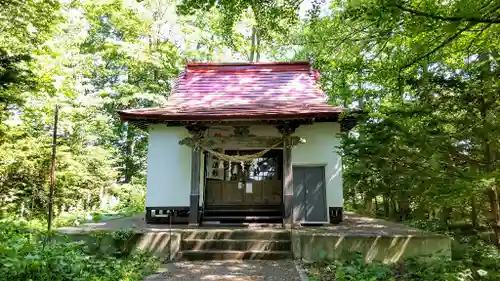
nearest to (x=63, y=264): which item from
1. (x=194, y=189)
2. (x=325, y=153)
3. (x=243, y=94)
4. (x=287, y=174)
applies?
(x=194, y=189)

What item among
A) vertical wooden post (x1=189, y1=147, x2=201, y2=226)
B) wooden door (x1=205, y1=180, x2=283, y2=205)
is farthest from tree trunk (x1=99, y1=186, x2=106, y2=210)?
vertical wooden post (x1=189, y1=147, x2=201, y2=226)

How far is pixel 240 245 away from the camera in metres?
7.26

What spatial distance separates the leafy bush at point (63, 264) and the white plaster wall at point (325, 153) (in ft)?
16.0

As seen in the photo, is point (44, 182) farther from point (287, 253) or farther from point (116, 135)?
Answer: point (287, 253)

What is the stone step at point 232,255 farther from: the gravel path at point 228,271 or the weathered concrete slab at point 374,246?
the weathered concrete slab at point 374,246

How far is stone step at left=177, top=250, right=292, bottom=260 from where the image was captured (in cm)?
696

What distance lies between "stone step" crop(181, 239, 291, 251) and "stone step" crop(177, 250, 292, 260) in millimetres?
219

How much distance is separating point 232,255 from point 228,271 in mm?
954

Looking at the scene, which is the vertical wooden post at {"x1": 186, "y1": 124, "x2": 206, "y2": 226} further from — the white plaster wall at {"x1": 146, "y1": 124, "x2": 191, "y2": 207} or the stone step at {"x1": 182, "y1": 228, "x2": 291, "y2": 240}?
the stone step at {"x1": 182, "y1": 228, "x2": 291, "y2": 240}

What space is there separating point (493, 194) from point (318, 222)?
5.87 meters

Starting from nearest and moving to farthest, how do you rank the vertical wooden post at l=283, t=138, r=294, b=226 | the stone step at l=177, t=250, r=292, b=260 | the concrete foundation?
the concrete foundation, the stone step at l=177, t=250, r=292, b=260, the vertical wooden post at l=283, t=138, r=294, b=226

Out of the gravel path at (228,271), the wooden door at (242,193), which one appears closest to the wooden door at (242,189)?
the wooden door at (242,193)

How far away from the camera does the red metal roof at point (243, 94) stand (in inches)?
329

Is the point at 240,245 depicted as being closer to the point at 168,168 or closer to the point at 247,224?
the point at 247,224
